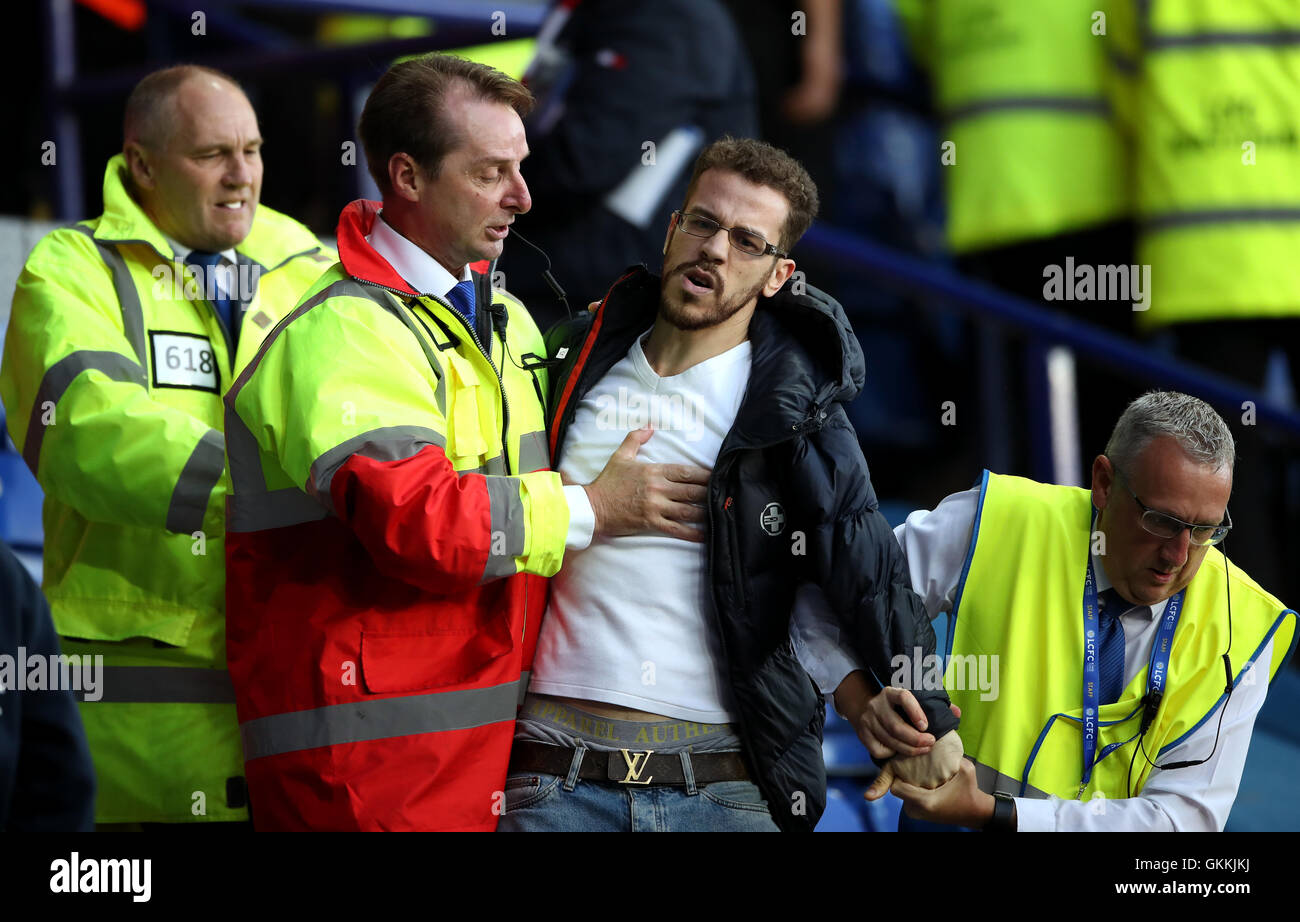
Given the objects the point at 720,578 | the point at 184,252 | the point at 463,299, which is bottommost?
the point at 720,578

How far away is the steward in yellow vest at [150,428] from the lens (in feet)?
9.94

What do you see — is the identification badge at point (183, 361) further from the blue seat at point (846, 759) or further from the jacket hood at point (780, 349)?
the blue seat at point (846, 759)

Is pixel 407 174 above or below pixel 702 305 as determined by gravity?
above

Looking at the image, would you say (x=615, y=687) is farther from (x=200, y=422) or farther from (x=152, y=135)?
(x=152, y=135)

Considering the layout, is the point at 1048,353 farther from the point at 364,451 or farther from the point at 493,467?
the point at 364,451

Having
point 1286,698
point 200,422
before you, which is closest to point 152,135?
point 200,422

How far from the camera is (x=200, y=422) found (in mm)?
3059

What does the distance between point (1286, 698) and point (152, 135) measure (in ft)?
11.4

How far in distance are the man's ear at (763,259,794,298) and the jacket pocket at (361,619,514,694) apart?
768 mm

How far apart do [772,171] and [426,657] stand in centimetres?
104

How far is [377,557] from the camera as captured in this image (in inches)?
99.3

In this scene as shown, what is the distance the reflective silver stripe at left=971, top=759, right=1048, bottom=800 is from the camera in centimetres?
306

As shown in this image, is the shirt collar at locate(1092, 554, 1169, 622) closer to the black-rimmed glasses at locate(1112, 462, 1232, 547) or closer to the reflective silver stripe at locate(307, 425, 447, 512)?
the black-rimmed glasses at locate(1112, 462, 1232, 547)

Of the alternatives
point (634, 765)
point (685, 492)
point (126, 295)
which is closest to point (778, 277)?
point (685, 492)
